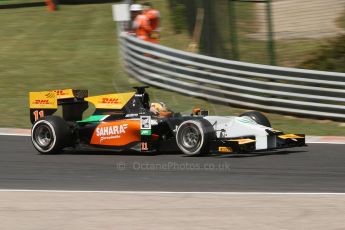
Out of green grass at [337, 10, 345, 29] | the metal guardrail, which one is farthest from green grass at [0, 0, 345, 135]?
green grass at [337, 10, 345, 29]

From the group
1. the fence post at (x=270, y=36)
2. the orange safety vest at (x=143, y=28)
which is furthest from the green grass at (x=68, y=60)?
the fence post at (x=270, y=36)

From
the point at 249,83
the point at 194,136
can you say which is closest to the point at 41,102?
the point at 194,136

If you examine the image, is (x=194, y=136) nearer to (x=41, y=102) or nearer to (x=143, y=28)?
(x=41, y=102)

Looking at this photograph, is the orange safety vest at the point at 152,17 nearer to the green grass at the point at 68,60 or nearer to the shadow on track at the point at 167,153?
the green grass at the point at 68,60

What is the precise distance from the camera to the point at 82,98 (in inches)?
498

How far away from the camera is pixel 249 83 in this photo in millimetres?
15773

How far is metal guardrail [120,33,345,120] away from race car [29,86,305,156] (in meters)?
3.11

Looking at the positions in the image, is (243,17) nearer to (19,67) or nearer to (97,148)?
(97,148)

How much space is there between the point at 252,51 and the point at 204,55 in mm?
1346

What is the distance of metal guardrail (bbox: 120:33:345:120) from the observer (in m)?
14.8

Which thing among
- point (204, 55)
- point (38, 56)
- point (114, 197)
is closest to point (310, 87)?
point (204, 55)

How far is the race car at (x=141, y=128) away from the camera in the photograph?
11.2 m

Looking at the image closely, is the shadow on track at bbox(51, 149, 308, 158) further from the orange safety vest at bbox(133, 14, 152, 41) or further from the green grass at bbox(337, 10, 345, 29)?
the orange safety vest at bbox(133, 14, 152, 41)

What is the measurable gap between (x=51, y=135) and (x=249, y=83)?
4.84m
